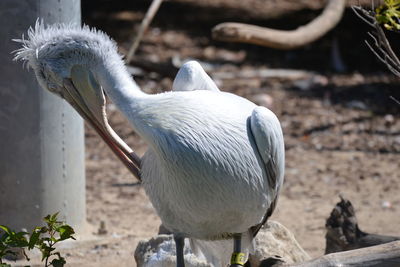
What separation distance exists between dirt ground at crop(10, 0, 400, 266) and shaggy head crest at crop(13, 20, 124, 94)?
6.82 feet

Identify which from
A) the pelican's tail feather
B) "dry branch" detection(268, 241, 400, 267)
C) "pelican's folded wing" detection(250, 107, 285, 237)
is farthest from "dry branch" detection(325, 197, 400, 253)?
"dry branch" detection(268, 241, 400, 267)

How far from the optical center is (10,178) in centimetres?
525

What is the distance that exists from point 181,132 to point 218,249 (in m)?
1.16

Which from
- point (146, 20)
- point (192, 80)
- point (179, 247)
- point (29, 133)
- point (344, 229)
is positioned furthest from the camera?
point (146, 20)

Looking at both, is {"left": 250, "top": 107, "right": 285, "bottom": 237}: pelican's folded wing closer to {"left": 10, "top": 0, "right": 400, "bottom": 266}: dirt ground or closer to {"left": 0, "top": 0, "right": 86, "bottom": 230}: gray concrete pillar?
{"left": 10, "top": 0, "right": 400, "bottom": 266}: dirt ground

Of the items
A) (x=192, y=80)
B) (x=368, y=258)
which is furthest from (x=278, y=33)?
(x=368, y=258)

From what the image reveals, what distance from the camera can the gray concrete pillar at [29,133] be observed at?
5160 mm

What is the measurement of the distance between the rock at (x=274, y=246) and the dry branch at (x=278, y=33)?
119 cm

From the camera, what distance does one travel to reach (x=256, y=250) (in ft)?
14.7

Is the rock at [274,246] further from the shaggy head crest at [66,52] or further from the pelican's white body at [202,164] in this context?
the shaggy head crest at [66,52]

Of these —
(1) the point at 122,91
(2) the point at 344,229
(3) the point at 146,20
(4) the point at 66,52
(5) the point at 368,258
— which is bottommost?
(5) the point at 368,258

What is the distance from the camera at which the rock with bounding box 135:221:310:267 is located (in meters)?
4.44

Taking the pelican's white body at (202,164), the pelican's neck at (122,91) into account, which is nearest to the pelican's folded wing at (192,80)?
the pelican's white body at (202,164)

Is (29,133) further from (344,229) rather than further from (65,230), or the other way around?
(344,229)
